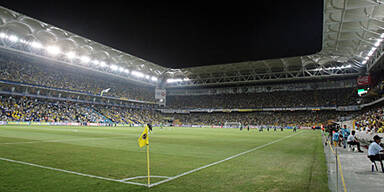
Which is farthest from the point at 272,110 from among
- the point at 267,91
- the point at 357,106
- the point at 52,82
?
the point at 52,82

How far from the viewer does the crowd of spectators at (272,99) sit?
6380 cm

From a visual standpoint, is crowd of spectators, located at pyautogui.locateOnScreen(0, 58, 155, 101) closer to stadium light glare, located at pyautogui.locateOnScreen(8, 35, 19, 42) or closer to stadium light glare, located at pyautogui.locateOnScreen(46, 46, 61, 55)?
stadium light glare, located at pyautogui.locateOnScreen(8, 35, 19, 42)

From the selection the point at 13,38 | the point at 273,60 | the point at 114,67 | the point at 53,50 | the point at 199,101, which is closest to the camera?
the point at 13,38

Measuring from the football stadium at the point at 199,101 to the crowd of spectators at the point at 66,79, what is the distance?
0.38 metres

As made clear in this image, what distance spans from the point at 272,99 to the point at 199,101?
26.2 m

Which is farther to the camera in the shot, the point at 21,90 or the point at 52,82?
the point at 52,82

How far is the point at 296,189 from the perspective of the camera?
5.77 m

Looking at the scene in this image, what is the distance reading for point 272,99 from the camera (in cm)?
7350

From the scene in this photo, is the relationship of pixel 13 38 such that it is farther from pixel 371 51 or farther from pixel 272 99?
pixel 272 99

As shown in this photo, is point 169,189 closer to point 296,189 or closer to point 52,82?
point 296,189

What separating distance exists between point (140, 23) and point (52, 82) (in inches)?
2301

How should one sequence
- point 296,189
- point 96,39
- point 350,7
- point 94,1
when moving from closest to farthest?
point 94,1 → point 96,39 → point 296,189 → point 350,7

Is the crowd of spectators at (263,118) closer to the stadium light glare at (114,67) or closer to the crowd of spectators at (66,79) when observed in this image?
the crowd of spectators at (66,79)

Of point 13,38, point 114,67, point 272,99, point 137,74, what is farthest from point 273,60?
point 13,38
